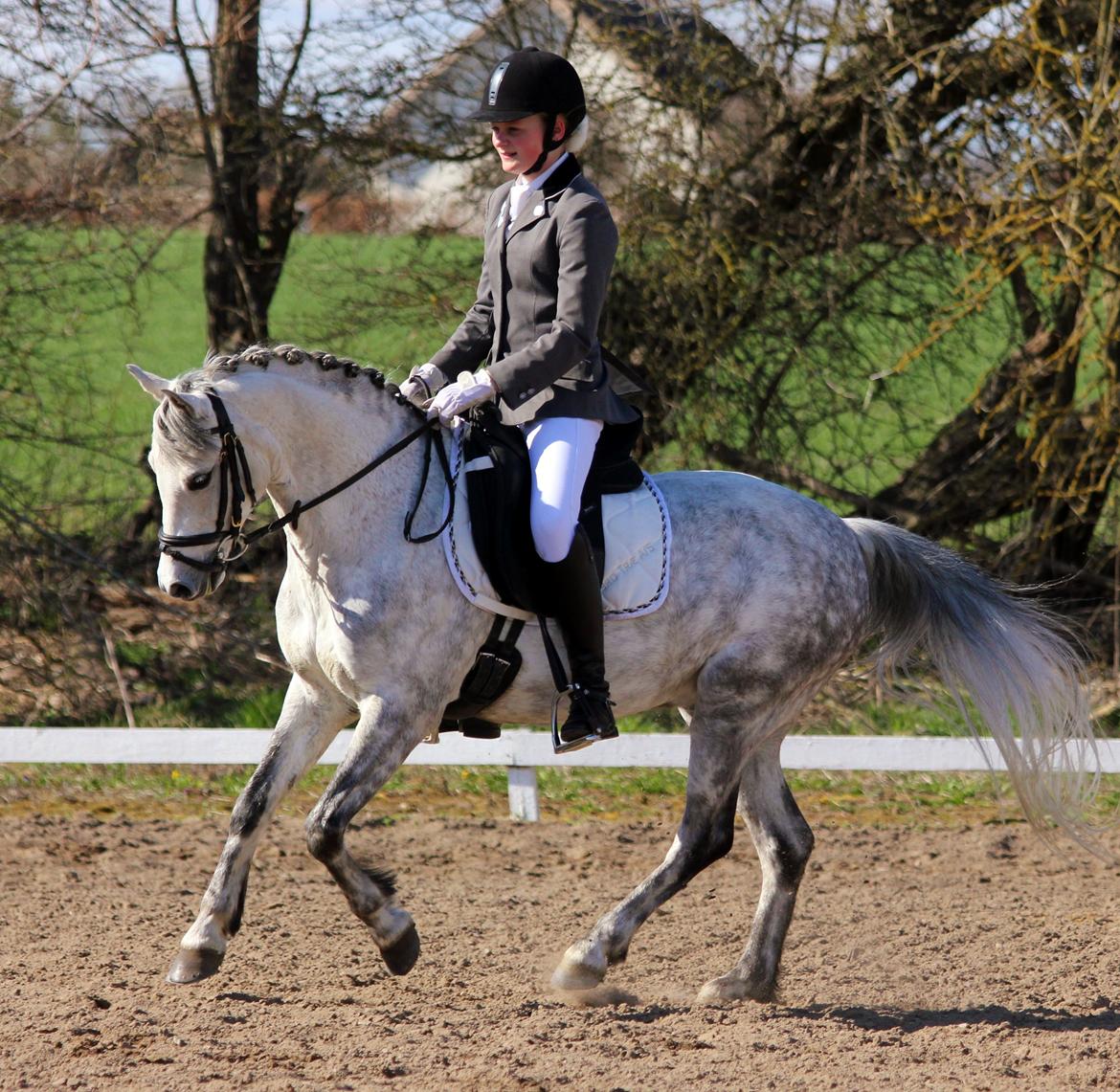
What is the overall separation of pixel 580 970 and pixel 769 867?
0.74 metres

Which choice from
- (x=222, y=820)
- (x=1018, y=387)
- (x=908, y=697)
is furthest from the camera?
(x=1018, y=387)

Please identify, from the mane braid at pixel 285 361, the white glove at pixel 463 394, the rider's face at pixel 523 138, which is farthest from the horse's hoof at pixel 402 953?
the rider's face at pixel 523 138

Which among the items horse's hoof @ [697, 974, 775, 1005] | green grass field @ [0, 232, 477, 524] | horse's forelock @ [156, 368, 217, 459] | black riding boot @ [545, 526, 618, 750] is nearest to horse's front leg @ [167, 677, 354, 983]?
black riding boot @ [545, 526, 618, 750]

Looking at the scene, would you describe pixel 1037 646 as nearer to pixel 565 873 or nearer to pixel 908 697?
pixel 908 697

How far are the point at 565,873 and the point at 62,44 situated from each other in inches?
217

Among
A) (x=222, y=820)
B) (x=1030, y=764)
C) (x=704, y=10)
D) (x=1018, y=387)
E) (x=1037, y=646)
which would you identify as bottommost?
(x=222, y=820)

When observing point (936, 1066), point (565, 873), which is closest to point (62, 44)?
point (565, 873)

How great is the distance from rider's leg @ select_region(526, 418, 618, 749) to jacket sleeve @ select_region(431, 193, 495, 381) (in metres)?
0.44

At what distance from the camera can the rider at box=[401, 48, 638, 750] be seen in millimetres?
3865

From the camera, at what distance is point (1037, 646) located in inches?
185

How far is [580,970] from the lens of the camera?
4039 mm

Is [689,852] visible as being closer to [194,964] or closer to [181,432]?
Answer: [194,964]

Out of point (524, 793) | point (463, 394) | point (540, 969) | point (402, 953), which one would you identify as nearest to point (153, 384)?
point (463, 394)

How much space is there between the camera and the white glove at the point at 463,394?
390 centimetres
